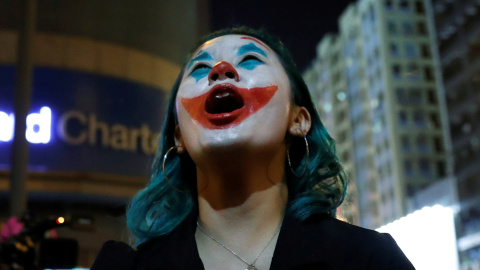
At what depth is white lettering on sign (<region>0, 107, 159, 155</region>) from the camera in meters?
14.6

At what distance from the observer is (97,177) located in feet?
49.4

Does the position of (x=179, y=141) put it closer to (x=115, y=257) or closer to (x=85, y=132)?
(x=115, y=257)

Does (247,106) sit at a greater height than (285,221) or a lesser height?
greater

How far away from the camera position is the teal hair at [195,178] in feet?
8.27

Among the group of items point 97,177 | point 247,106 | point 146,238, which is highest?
point 247,106

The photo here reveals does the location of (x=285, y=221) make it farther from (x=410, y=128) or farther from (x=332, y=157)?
(x=410, y=128)

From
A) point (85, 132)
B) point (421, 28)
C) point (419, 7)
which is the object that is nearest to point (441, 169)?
point (421, 28)

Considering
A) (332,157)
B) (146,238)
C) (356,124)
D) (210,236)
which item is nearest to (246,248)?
(210,236)

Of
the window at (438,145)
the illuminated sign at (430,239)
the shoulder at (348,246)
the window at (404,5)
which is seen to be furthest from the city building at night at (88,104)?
the window at (404,5)

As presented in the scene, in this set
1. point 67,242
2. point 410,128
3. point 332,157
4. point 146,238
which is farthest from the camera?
point 410,128

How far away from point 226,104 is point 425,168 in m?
57.0

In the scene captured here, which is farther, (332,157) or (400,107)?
(400,107)

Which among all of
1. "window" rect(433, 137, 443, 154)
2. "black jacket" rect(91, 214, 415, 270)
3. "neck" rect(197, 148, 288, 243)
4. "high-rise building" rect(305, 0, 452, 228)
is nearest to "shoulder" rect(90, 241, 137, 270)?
"black jacket" rect(91, 214, 415, 270)

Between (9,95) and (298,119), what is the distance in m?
13.3
